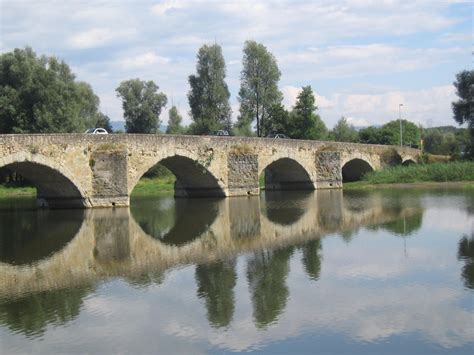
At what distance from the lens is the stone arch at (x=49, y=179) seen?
2327cm

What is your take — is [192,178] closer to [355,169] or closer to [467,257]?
[355,169]

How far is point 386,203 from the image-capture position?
2627 centimetres

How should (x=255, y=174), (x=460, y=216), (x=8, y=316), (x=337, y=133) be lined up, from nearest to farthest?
(x=8, y=316) → (x=460, y=216) → (x=255, y=174) → (x=337, y=133)

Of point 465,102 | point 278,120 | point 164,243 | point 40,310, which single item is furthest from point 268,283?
point 278,120

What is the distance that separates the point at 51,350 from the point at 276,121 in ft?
156

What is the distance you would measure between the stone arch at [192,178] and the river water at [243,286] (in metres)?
9.88

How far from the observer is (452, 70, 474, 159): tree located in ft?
154

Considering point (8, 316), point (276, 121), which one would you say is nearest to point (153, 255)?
point (8, 316)

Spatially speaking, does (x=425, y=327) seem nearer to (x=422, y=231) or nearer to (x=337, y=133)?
(x=422, y=231)

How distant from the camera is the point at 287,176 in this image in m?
40.6

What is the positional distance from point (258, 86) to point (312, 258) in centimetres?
4254

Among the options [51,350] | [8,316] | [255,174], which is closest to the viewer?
[51,350]

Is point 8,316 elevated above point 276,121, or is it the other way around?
point 276,121

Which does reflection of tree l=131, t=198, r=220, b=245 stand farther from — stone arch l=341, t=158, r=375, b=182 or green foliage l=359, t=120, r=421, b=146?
green foliage l=359, t=120, r=421, b=146
